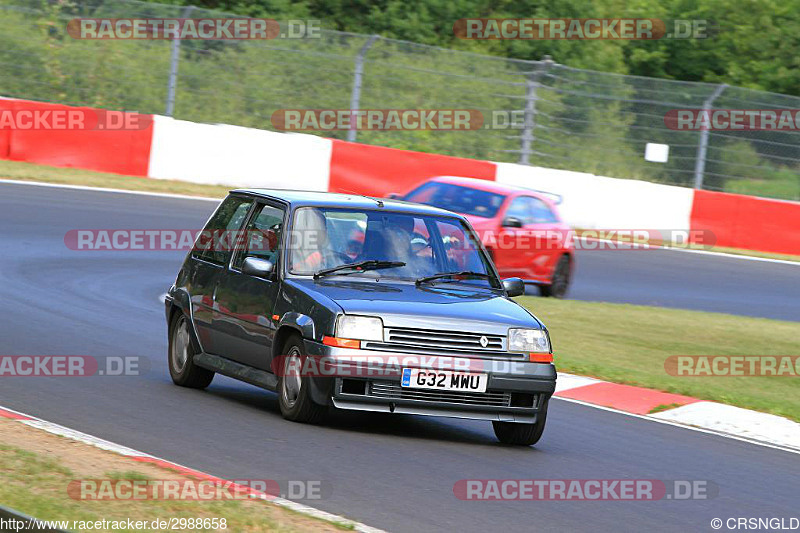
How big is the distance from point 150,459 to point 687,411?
549 cm

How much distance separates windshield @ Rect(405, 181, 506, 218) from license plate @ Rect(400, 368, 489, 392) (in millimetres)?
9189

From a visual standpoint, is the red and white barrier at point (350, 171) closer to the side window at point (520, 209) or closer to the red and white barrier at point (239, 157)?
the red and white barrier at point (239, 157)

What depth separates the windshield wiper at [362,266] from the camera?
9039 mm

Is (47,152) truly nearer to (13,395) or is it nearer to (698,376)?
(698,376)

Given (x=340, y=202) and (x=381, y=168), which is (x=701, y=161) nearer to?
(x=381, y=168)

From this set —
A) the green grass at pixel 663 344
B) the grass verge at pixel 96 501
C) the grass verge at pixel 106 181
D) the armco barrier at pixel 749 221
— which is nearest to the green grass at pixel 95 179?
the grass verge at pixel 106 181

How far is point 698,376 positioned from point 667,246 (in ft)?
41.4

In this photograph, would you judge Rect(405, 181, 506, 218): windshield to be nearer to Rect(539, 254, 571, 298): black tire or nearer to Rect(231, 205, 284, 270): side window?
Rect(539, 254, 571, 298): black tire

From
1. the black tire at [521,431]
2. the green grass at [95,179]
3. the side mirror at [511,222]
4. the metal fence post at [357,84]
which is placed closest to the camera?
the black tire at [521,431]

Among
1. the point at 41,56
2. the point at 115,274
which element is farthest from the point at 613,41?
the point at 115,274

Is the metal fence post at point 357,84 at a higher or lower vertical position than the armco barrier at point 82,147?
higher

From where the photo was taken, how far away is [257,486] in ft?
22.5

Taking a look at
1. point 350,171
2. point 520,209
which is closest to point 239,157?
point 350,171

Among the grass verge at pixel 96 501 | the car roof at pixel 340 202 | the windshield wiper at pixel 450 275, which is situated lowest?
the grass verge at pixel 96 501
